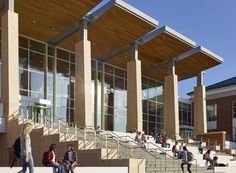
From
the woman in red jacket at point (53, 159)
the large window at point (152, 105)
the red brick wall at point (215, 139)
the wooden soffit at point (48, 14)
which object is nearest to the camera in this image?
the woman in red jacket at point (53, 159)

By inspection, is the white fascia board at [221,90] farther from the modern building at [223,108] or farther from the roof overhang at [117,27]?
the roof overhang at [117,27]

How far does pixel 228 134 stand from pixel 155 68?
15314mm

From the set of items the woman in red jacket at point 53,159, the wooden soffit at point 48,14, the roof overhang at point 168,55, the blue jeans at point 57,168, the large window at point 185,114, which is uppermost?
the wooden soffit at point 48,14

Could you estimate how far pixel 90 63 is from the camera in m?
35.6

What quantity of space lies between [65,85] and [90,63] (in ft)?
19.9

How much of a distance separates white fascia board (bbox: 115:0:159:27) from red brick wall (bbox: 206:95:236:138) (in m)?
24.5

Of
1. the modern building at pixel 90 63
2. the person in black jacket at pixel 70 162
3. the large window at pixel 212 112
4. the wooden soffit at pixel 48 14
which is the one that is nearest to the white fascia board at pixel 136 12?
the modern building at pixel 90 63

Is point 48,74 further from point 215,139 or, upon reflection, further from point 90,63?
point 215,139

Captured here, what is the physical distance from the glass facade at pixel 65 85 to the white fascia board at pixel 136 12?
8.85 m

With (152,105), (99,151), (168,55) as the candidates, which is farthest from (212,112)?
(99,151)

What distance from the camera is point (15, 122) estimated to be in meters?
27.1

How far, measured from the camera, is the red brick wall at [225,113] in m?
57.6

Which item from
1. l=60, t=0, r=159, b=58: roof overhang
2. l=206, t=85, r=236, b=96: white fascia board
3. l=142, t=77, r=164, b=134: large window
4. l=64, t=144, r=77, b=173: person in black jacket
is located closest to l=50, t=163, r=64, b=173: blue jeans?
l=64, t=144, r=77, b=173: person in black jacket

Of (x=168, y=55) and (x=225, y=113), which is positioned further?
(x=225, y=113)
